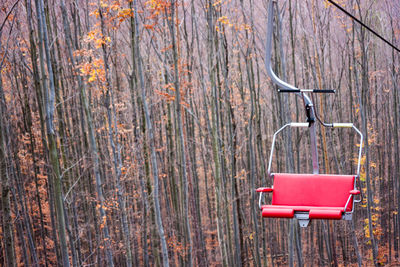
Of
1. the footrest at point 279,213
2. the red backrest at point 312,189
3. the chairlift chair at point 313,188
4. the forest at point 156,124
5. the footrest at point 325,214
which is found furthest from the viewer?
the forest at point 156,124

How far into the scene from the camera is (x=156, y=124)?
784 inches

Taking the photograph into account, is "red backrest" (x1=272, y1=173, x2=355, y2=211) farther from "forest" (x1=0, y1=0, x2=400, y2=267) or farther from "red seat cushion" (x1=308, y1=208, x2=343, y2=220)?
"forest" (x1=0, y1=0, x2=400, y2=267)

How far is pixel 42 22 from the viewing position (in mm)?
7613

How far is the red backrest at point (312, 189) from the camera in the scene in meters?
4.92

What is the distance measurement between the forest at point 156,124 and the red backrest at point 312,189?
448 cm

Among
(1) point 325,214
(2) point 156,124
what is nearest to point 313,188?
(1) point 325,214

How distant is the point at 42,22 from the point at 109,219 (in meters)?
11.0

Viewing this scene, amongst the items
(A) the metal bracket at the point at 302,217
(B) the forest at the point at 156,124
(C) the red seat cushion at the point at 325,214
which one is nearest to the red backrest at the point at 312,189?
(A) the metal bracket at the point at 302,217

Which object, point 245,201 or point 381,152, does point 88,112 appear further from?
point 381,152

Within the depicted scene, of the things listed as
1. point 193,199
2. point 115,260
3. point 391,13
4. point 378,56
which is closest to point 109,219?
point 115,260

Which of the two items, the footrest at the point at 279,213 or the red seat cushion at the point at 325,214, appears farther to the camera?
the footrest at the point at 279,213

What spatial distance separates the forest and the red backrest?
448 cm

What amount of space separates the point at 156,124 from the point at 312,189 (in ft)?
50.1

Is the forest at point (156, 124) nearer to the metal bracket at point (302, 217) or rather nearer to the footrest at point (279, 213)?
the footrest at point (279, 213)
